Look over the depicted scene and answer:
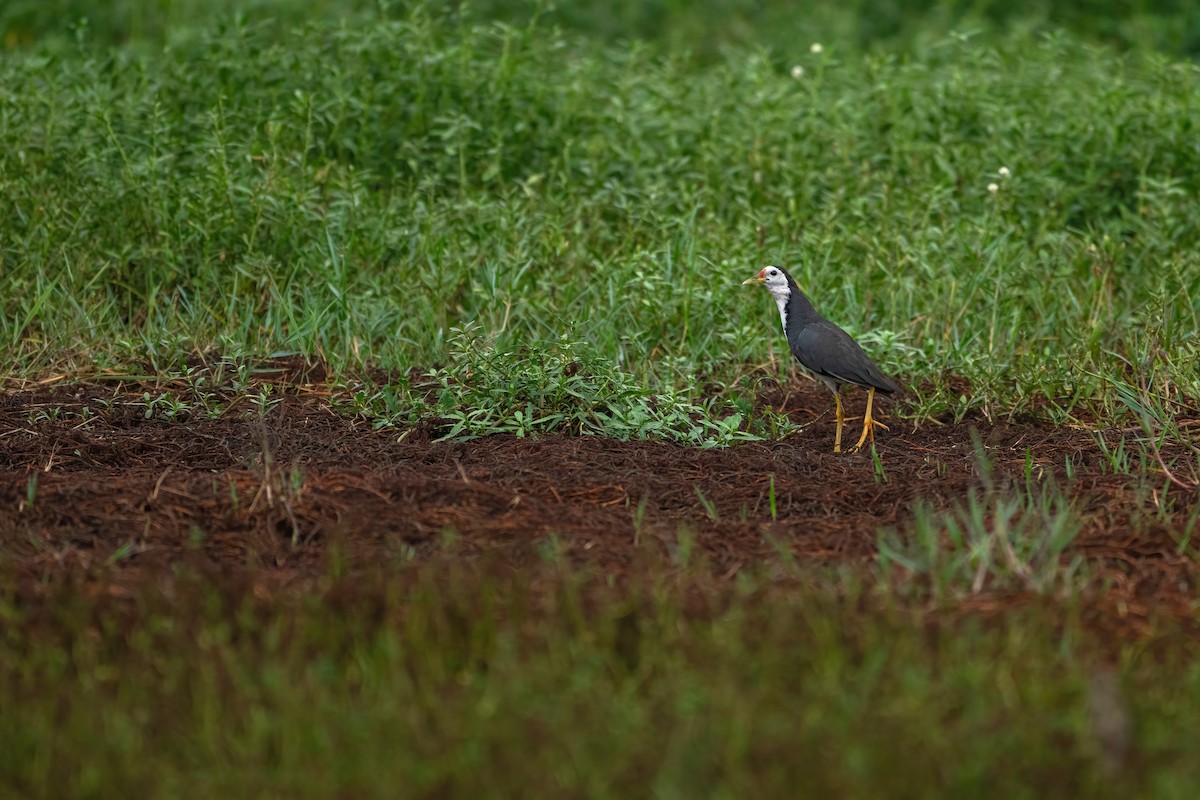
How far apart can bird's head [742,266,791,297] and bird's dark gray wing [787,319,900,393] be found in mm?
535

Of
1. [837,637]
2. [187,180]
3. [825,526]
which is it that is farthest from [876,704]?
[187,180]

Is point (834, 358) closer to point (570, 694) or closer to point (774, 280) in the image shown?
point (774, 280)

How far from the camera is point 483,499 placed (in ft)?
14.9

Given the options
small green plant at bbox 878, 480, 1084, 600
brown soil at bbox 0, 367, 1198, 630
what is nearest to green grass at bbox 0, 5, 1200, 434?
brown soil at bbox 0, 367, 1198, 630

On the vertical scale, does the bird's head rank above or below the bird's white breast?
above

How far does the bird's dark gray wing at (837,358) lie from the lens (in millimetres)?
5797

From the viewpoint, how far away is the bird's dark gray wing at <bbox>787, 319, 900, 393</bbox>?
5797 mm

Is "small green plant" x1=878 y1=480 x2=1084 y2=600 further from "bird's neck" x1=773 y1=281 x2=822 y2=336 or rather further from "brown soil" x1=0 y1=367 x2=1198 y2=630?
"bird's neck" x1=773 y1=281 x2=822 y2=336

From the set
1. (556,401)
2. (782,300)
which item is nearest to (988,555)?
(556,401)

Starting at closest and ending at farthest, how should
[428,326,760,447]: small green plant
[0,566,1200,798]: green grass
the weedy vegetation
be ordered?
[0,566,1200,798]: green grass → the weedy vegetation → [428,326,760,447]: small green plant

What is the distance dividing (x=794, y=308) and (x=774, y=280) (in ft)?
0.95

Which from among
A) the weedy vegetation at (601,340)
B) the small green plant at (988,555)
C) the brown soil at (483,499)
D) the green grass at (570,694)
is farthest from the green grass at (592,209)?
the green grass at (570,694)

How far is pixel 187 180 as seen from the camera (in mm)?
7543

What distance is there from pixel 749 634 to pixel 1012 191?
17.3ft
